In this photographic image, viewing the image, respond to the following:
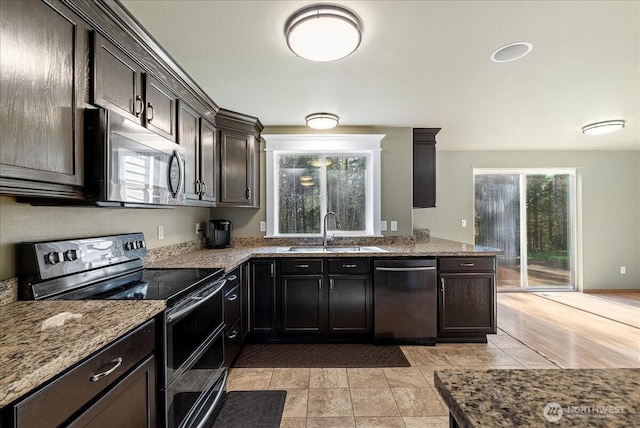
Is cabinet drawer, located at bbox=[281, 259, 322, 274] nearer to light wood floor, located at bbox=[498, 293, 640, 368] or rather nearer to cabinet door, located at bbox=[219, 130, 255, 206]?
cabinet door, located at bbox=[219, 130, 255, 206]

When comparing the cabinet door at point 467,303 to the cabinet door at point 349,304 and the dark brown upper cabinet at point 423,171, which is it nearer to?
the cabinet door at point 349,304

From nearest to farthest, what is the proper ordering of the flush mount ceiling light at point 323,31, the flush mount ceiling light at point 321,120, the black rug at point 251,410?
the flush mount ceiling light at point 323,31 → the black rug at point 251,410 → the flush mount ceiling light at point 321,120

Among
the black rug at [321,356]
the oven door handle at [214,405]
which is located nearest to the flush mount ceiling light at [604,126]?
the black rug at [321,356]

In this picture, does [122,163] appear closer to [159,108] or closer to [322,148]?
[159,108]

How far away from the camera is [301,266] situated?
2840 millimetres

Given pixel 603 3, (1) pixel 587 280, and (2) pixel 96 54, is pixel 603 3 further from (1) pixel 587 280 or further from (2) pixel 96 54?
(1) pixel 587 280

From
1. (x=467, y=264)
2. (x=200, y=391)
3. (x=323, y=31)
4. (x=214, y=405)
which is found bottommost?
(x=214, y=405)

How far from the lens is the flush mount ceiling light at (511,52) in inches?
72.9

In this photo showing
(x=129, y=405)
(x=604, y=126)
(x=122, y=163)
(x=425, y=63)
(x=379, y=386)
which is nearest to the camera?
(x=129, y=405)

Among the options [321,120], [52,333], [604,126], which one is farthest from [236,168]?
[604,126]

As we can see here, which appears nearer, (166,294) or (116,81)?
(166,294)

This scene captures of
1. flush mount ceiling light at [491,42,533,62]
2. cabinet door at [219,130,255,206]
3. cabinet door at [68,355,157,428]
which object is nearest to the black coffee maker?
cabinet door at [219,130,255,206]

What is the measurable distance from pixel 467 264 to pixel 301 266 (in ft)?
5.18

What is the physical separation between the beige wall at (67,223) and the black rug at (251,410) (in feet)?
4.36
